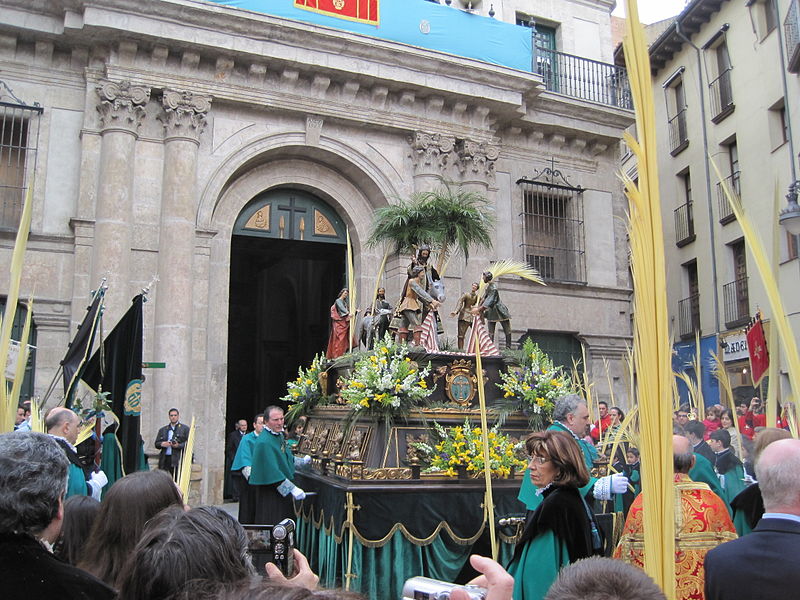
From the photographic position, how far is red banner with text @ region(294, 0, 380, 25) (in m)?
15.2

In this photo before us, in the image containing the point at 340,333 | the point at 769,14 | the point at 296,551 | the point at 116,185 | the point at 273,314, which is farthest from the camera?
the point at 273,314

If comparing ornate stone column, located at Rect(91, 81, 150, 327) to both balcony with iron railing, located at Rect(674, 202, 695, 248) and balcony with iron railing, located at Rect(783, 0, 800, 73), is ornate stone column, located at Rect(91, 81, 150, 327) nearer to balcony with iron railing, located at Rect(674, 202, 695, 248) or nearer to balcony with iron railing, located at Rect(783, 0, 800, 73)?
balcony with iron railing, located at Rect(783, 0, 800, 73)

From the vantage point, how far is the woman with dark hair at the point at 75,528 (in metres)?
3.16

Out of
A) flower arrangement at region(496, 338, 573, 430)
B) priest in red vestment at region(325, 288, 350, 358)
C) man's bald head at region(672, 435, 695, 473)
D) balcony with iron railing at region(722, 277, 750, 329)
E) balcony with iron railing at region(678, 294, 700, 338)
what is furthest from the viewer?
balcony with iron railing at region(678, 294, 700, 338)

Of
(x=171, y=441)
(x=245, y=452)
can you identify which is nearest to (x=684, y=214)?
(x=171, y=441)

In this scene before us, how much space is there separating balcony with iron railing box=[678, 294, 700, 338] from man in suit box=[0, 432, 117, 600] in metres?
22.3

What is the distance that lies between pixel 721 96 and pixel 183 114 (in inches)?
632

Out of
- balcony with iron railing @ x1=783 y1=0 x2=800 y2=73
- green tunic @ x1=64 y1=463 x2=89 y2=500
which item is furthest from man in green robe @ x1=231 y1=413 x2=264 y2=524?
balcony with iron railing @ x1=783 y1=0 x2=800 y2=73

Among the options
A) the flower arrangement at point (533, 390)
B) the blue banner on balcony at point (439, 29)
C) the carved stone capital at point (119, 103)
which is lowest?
the flower arrangement at point (533, 390)

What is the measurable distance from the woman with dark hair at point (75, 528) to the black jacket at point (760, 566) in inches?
100

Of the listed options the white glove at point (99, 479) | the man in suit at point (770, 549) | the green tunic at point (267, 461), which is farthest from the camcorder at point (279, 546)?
the green tunic at point (267, 461)

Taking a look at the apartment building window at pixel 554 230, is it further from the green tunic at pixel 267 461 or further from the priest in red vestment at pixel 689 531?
the priest in red vestment at pixel 689 531

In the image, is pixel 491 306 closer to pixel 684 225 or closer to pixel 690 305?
pixel 690 305

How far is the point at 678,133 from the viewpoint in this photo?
23812 mm
